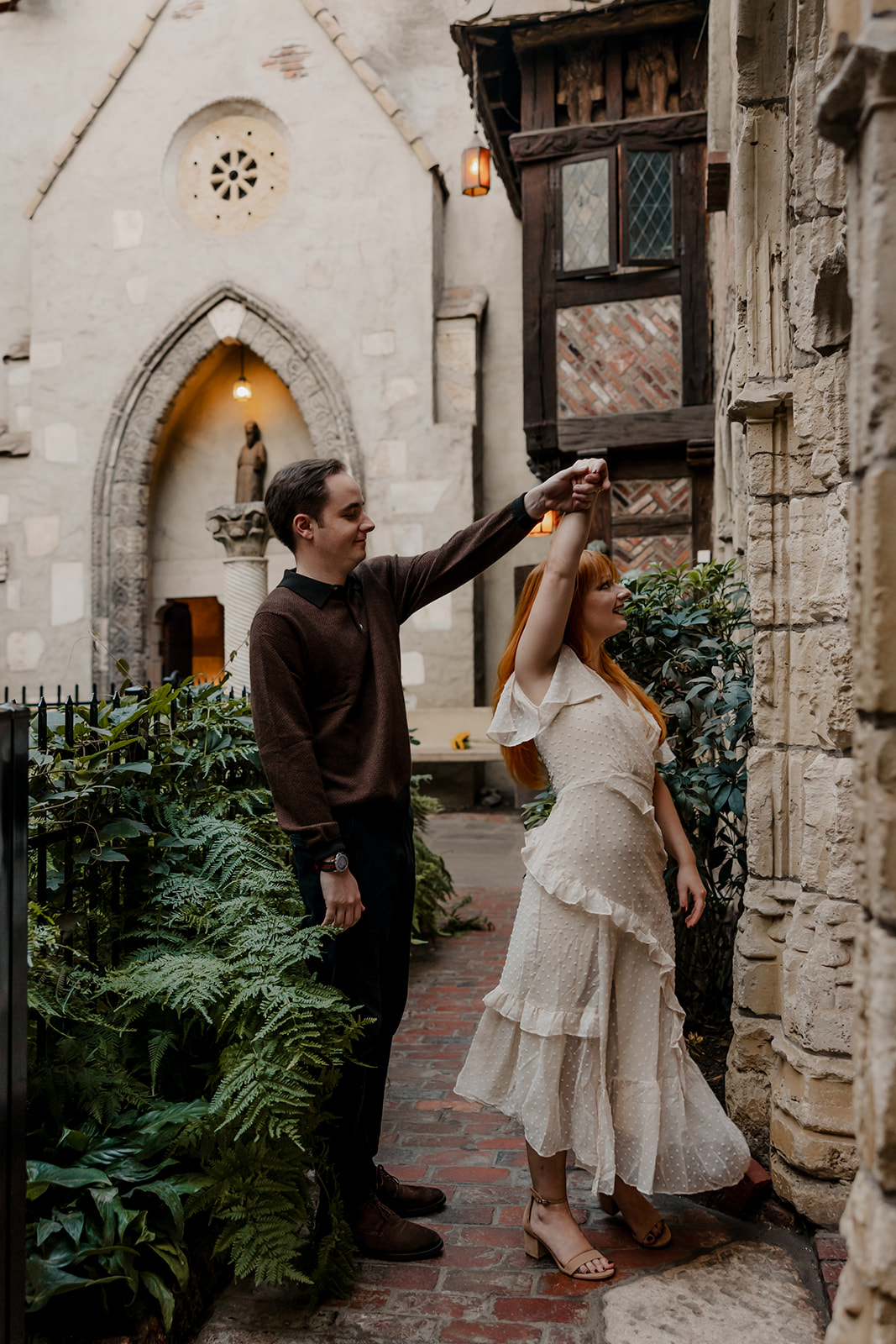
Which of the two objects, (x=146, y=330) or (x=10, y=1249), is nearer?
(x=10, y=1249)

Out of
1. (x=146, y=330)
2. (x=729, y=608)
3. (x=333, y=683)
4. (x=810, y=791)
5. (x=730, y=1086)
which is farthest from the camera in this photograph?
(x=146, y=330)

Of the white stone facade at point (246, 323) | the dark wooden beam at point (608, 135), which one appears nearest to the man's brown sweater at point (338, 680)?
the dark wooden beam at point (608, 135)

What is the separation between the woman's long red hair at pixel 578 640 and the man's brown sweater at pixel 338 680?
163mm

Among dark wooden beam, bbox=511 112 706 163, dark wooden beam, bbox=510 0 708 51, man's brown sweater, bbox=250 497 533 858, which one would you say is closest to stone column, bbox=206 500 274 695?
dark wooden beam, bbox=511 112 706 163

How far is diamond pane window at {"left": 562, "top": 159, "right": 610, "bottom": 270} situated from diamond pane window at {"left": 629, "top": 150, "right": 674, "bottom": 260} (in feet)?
0.81

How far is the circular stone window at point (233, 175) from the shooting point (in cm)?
1362

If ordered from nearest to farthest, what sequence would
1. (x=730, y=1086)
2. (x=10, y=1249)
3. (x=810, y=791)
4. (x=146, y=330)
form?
(x=10, y=1249)
(x=810, y=791)
(x=730, y=1086)
(x=146, y=330)

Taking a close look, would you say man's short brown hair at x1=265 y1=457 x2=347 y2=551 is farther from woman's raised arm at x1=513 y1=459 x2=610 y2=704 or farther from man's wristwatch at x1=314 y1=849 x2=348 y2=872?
man's wristwatch at x1=314 y1=849 x2=348 y2=872

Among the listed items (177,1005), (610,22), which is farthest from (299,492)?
(610,22)

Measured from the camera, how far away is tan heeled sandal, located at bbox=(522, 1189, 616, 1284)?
8.46 feet

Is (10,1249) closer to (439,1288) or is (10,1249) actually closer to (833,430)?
(439,1288)

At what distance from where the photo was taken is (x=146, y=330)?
1377cm

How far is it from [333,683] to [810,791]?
1313 millimetres

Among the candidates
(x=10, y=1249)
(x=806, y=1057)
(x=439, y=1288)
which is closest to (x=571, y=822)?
(x=806, y=1057)
